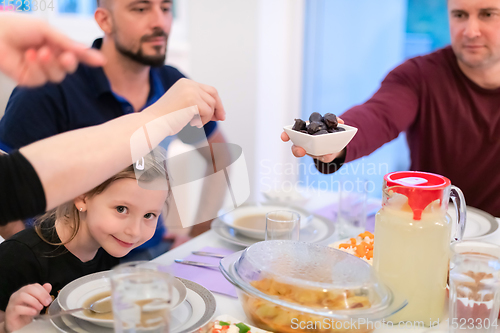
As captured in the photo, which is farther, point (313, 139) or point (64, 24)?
point (64, 24)

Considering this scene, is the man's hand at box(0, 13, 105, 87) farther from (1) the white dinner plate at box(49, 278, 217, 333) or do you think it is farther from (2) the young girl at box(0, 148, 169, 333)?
(1) the white dinner plate at box(49, 278, 217, 333)

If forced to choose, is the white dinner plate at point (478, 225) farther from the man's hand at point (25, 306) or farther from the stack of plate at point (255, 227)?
the man's hand at point (25, 306)

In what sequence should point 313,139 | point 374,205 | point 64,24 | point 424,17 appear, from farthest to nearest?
point 424,17
point 64,24
point 374,205
point 313,139

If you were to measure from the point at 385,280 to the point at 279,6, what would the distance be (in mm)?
2586

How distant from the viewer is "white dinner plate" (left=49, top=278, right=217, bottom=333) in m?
0.62

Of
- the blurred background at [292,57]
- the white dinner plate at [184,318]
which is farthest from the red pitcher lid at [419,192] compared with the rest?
the blurred background at [292,57]

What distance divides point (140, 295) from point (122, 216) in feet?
1.35

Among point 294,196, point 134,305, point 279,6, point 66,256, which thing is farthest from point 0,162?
point 279,6

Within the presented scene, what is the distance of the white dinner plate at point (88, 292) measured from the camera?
0.63 m

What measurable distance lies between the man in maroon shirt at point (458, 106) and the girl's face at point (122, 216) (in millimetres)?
810

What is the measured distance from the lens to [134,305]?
1.65 feet

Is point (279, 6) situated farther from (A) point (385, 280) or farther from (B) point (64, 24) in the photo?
(A) point (385, 280)

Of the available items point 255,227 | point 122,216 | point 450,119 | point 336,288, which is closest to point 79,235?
point 122,216

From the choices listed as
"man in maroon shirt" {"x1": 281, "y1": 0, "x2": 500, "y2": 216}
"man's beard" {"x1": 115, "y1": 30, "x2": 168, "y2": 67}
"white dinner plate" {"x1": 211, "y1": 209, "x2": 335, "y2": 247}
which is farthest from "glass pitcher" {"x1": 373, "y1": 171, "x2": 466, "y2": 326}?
"man's beard" {"x1": 115, "y1": 30, "x2": 168, "y2": 67}
